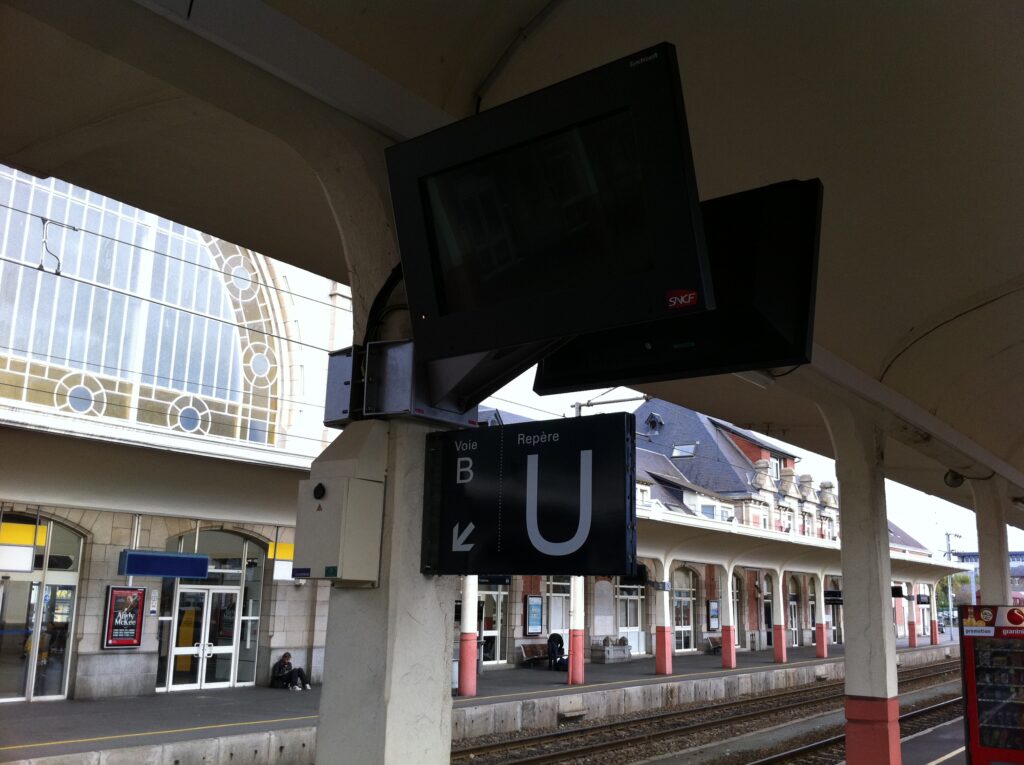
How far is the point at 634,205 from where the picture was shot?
247 centimetres

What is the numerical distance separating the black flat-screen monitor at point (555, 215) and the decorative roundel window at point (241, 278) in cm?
1538

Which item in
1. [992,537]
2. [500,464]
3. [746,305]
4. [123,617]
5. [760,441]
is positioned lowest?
[123,617]

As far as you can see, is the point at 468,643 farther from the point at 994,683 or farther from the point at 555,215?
the point at 555,215

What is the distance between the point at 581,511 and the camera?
9.01 feet

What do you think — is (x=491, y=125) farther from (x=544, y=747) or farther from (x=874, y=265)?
(x=544, y=747)

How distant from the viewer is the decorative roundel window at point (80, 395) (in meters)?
14.5

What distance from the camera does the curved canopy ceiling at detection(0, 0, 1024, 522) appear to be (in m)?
3.09

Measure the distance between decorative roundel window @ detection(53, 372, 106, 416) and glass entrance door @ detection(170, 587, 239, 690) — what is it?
3.86 meters

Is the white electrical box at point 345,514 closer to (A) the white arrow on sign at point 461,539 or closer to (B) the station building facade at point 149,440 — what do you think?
(A) the white arrow on sign at point 461,539

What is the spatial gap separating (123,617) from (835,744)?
11600 millimetres

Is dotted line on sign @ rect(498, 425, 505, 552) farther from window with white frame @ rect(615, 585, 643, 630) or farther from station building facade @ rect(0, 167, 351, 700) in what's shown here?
window with white frame @ rect(615, 585, 643, 630)

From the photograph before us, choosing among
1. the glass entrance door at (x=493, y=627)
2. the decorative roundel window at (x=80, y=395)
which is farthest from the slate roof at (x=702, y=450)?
the decorative roundel window at (x=80, y=395)

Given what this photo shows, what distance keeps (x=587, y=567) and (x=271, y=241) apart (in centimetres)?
296

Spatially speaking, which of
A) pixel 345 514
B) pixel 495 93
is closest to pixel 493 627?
pixel 495 93
